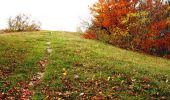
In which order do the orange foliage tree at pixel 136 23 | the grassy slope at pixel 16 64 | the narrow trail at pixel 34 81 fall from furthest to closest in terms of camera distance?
the orange foliage tree at pixel 136 23 < the grassy slope at pixel 16 64 < the narrow trail at pixel 34 81

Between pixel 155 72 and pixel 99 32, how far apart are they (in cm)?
3221

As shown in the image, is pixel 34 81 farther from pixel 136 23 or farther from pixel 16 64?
pixel 136 23

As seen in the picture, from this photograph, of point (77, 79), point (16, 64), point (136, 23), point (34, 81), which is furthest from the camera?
point (136, 23)

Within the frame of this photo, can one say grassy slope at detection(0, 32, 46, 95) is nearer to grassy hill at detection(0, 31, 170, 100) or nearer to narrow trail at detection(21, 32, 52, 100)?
grassy hill at detection(0, 31, 170, 100)

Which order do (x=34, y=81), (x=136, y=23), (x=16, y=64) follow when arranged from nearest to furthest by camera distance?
(x=34, y=81), (x=16, y=64), (x=136, y=23)

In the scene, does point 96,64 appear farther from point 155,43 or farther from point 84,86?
point 155,43

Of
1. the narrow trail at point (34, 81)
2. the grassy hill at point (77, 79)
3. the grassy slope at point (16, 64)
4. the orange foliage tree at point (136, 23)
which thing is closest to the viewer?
the narrow trail at point (34, 81)

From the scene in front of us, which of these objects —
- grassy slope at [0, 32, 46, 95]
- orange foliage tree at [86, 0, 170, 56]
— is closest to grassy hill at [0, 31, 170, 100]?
grassy slope at [0, 32, 46, 95]

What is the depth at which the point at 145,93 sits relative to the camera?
70.6 feet

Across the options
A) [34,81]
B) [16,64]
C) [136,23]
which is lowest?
[34,81]

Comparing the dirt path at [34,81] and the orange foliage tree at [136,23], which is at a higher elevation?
the orange foliage tree at [136,23]

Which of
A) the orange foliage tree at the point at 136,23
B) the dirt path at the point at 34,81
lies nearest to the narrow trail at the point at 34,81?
the dirt path at the point at 34,81

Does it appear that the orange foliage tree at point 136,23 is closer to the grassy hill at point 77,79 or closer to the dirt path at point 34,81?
the grassy hill at point 77,79

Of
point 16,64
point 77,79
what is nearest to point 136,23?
point 16,64
